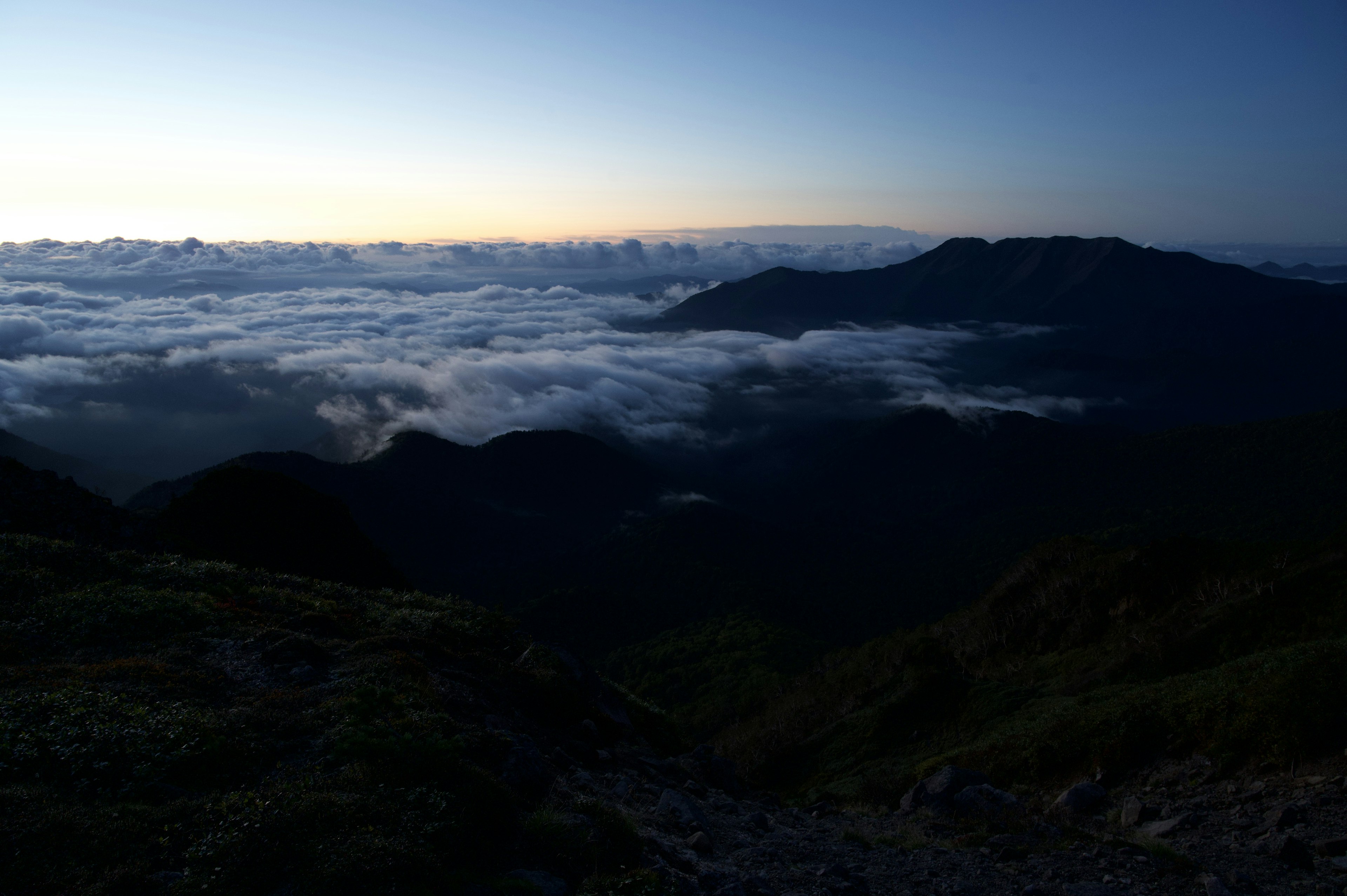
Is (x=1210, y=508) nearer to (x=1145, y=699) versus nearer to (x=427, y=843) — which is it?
(x=1145, y=699)

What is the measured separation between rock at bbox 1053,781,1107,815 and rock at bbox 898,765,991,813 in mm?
1829

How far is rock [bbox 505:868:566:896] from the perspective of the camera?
807 cm

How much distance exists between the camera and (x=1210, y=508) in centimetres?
12812

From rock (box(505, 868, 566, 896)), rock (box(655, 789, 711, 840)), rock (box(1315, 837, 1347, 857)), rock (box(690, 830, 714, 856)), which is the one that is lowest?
rock (box(655, 789, 711, 840))

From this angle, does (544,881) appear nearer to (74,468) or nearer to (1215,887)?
(1215,887)

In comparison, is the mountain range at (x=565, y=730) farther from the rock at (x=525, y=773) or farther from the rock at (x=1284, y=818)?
the rock at (x=525, y=773)

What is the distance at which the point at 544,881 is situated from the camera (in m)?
8.23

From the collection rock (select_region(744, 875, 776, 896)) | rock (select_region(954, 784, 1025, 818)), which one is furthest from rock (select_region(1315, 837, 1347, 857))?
rock (select_region(744, 875, 776, 896))

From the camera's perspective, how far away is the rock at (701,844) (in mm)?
10922

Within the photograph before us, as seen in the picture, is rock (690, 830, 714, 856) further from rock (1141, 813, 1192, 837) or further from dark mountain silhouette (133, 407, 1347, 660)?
dark mountain silhouette (133, 407, 1347, 660)

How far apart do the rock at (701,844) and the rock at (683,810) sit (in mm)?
856

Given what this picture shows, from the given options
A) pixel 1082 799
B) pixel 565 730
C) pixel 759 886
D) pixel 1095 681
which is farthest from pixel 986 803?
pixel 1095 681

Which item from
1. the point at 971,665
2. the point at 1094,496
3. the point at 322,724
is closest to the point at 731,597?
the point at 971,665

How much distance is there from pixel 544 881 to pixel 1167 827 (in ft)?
36.5
